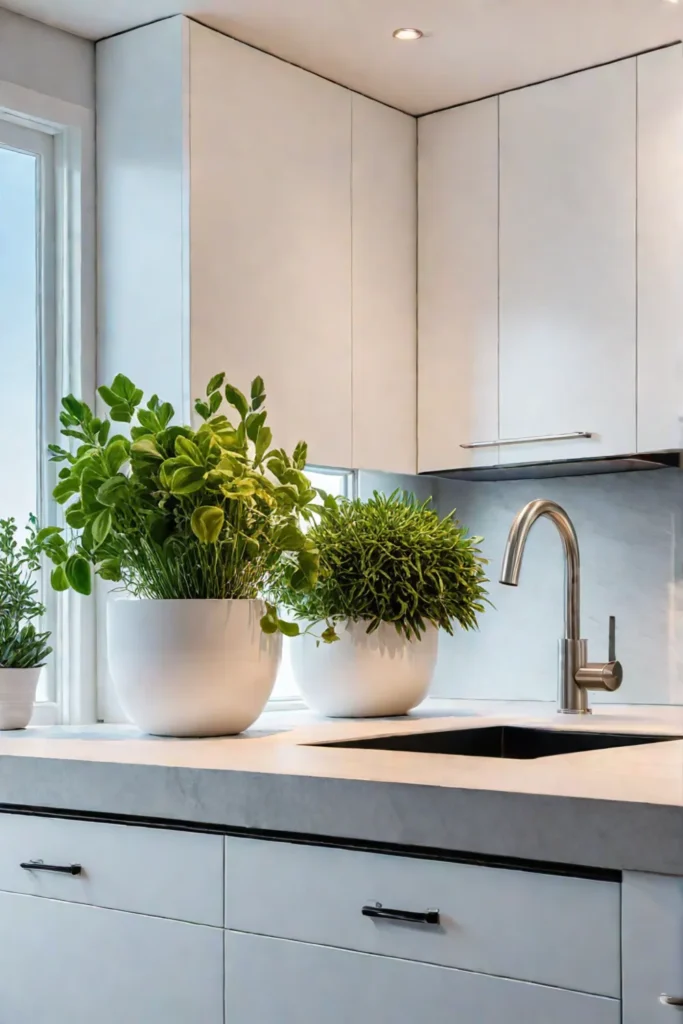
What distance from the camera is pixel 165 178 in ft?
7.52

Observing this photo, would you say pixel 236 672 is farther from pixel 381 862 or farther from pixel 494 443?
pixel 494 443

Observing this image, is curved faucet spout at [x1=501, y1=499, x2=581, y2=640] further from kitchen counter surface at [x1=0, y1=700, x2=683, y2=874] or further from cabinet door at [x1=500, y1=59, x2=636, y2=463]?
kitchen counter surface at [x1=0, y1=700, x2=683, y2=874]

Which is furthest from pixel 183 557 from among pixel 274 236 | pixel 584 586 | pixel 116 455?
pixel 584 586

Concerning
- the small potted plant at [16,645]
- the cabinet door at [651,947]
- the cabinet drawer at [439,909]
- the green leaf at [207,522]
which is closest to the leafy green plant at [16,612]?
the small potted plant at [16,645]

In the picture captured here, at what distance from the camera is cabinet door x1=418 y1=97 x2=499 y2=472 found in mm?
2658

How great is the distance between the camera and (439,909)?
123 centimetres

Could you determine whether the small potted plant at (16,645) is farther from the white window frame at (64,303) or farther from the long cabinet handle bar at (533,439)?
the long cabinet handle bar at (533,439)

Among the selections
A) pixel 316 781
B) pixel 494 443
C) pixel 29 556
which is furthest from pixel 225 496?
pixel 494 443

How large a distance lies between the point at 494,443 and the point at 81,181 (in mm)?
956

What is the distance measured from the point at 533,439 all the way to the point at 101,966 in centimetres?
142

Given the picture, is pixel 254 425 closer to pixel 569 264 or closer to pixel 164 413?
pixel 164 413

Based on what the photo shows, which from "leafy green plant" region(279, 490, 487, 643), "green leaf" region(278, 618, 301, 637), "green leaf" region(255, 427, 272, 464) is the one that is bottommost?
"green leaf" region(278, 618, 301, 637)

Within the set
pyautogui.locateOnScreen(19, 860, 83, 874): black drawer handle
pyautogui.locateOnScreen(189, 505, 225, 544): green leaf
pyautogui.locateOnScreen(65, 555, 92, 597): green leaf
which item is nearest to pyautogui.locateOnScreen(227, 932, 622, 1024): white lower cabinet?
pyautogui.locateOnScreen(19, 860, 83, 874): black drawer handle

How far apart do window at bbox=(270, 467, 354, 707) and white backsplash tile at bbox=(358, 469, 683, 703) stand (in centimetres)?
5
